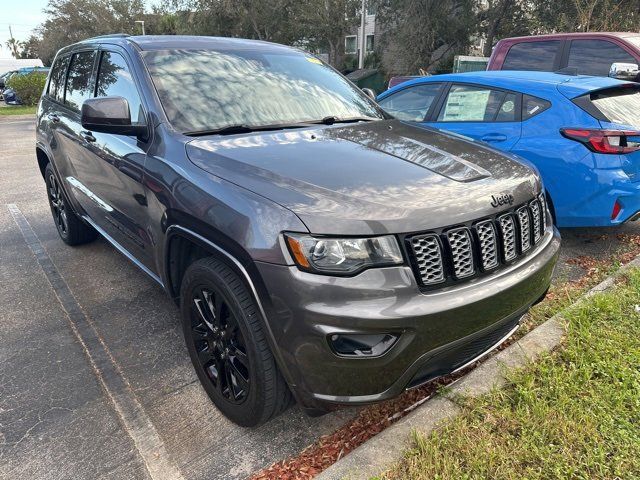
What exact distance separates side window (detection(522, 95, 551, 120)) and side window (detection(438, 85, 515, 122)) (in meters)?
0.16

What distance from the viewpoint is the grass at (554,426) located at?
194 cm

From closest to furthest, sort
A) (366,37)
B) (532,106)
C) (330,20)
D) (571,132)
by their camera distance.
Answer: (571,132)
(532,106)
(330,20)
(366,37)

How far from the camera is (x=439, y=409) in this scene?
2.28m

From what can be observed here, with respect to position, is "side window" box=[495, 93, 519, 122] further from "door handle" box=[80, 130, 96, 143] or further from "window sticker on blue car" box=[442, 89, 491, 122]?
"door handle" box=[80, 130, 96, 143]

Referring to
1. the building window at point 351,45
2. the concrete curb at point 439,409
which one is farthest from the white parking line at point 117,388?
the building window at point 351,45

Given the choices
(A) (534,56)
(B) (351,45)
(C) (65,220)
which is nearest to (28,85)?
(C) (65,220)

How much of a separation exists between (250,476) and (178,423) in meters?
0.52

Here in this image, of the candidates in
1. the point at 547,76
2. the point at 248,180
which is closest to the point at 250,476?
the point at 248,180

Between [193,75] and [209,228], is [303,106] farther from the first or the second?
[209,228]

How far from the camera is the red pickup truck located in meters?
6.61

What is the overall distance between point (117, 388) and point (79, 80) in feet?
8.47

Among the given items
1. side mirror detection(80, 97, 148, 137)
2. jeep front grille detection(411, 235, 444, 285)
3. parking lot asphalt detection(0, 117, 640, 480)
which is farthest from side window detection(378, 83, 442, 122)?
jeep front grille detection(411, 235, 444, 285)

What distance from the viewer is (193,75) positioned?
2.88m

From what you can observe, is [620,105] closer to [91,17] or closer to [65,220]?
[65,220]
